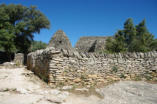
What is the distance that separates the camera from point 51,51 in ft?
17.2

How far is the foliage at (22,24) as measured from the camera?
714 inches

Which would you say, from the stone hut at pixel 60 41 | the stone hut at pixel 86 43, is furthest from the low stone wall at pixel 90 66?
the stone hut at pixel 86 43

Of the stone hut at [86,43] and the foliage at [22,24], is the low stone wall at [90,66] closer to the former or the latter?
the stone hut at [86,43]

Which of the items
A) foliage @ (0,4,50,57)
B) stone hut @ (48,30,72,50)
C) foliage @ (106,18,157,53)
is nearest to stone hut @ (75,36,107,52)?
foliage @ (106,18,157,53)

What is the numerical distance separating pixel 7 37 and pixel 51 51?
14.4 m

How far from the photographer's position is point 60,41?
9.17 metres

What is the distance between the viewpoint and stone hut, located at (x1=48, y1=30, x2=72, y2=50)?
8.98 m

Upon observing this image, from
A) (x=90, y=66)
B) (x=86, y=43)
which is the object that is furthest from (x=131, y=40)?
(x=90, y=66)

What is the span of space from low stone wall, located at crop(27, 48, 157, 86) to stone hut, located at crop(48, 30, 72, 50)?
10.0 ft

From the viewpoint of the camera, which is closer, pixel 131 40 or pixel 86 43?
pixel 131 40

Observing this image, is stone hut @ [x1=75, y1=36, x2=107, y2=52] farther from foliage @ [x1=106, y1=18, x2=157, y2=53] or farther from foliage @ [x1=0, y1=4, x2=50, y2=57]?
foliage @ [x1=0, y1=4, x2=50, y2=57]

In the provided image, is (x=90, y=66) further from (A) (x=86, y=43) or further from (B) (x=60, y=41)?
(A) (x=86, y=43)

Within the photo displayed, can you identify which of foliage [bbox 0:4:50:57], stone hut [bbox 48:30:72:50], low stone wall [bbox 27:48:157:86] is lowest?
low stone wall [bbox 27:48:157:86]

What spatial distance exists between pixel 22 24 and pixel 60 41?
1322 cm
